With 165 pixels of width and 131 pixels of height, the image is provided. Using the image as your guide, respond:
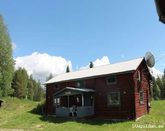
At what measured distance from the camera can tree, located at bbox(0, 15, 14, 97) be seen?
36188 mm

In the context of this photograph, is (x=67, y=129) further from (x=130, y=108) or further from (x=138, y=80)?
(x=138, y=80)

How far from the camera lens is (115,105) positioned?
26109mm

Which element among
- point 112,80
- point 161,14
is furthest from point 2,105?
point 161,14

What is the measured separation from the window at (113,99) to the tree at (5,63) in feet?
58.3

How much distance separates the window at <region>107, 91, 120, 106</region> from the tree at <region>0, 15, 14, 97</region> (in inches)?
699

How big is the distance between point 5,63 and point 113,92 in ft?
62.8

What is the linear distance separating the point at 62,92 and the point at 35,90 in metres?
60.8

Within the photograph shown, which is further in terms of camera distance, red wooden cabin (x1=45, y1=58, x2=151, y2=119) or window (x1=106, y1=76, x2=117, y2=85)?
window (x1=106, y1=76, x2=117, y2=85)

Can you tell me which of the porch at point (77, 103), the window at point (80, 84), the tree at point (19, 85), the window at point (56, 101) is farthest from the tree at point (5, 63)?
the tree at point (19, 85)

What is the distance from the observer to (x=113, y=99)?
87.1 feet

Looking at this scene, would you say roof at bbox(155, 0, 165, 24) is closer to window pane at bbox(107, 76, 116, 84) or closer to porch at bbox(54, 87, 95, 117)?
window pane at bbox(107, 76, 116, 84)

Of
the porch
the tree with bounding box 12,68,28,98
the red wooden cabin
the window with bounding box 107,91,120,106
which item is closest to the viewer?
the red wooden cabin

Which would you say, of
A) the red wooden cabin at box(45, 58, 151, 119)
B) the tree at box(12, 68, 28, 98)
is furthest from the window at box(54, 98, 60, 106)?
the tree at box(12, 68, 28, 98)

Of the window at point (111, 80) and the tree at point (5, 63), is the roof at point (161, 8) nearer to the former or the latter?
the window at point (111, 80)
